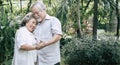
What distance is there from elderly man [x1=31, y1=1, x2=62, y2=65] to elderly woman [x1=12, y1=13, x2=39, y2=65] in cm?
11

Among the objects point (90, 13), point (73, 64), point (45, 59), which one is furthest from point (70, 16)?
point (45, 59)

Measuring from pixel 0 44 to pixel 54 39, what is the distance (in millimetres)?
5627

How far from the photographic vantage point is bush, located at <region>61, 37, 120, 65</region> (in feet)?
32.2

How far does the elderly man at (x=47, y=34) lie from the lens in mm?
4750

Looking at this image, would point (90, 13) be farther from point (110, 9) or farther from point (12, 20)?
point (12, 20)

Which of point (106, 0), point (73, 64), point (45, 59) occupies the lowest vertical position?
point (73, 64)

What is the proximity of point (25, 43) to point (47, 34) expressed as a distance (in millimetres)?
368

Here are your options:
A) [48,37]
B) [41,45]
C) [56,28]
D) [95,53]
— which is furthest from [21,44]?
[95,53]

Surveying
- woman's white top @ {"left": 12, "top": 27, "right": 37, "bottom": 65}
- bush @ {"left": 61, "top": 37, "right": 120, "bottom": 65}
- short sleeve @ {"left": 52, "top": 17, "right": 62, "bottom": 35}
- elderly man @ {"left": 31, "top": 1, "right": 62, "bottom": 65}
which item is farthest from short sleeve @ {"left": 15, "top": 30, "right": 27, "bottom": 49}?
bush @ {"left": 61, "top": 37, "right": 120, "bottom": 65}

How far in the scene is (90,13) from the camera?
598 inches

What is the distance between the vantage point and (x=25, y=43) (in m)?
4.66

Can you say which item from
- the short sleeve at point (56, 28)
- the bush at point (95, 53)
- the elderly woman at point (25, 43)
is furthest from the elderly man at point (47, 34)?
the bush at point (95, 53)

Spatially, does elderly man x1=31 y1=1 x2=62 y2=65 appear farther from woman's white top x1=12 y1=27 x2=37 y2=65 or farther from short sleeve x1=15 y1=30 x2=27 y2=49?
short sleeve x1=15 y1=30 x2=27 y2=49

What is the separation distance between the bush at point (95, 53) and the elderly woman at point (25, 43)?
→ 16.9 feet
